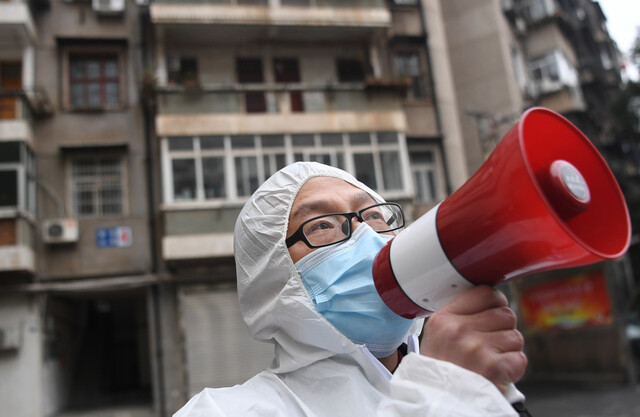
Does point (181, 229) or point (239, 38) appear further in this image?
point (239, 38)

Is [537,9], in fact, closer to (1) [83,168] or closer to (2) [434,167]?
(2) [434,167]

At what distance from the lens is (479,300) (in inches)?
43.3

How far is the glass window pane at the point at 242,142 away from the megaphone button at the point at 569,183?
44.5ft

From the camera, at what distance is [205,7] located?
1474cm

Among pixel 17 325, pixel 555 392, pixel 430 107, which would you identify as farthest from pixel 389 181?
pixel 17 325

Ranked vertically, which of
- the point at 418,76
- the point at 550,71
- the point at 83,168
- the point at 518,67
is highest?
the point at 550,71

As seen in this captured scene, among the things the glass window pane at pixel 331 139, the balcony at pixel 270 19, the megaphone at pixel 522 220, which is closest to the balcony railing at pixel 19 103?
the balcony at pixel 270 19

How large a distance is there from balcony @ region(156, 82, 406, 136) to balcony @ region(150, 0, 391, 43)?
182 cm

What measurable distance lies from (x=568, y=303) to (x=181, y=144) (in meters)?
11.7

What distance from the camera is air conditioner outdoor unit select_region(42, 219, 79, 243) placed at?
43.4 ft

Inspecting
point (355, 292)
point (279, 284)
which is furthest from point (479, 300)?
point (279, 284)

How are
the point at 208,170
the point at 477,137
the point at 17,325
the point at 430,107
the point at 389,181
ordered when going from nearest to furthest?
the point at 17,325 → the point at 208,170 → the point at 389,181 → the point at 430,107 → the point at 477,137

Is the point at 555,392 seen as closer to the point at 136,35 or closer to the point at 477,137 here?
the point at 477,137

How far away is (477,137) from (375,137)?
644cm
